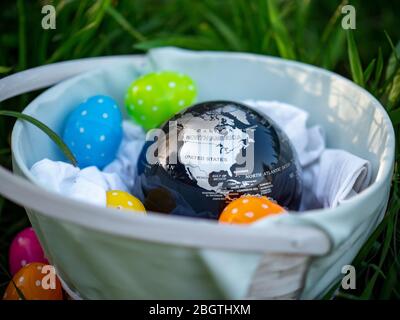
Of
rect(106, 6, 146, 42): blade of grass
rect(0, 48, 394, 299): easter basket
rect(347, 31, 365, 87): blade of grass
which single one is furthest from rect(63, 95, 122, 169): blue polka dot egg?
rect(347, 31, 365, 87): blade of grass

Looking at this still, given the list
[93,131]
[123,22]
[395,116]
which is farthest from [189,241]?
[123,22]

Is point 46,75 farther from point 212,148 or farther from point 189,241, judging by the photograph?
point 189,241

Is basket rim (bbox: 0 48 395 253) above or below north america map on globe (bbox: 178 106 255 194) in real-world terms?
above

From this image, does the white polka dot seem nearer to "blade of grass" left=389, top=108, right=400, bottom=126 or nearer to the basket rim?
the basket rim

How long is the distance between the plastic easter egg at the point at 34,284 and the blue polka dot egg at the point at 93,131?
29cm

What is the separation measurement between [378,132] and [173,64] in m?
0.59

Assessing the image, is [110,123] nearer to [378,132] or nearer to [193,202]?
[193,202]

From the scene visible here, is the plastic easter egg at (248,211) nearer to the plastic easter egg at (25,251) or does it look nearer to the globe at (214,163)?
the globe at (214,163)

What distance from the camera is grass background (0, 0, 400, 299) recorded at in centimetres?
126

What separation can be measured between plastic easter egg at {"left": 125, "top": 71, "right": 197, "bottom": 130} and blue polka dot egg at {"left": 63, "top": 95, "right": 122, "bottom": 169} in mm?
63

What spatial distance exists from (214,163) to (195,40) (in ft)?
2.49

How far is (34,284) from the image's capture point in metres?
1.19

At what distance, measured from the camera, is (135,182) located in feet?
4.45

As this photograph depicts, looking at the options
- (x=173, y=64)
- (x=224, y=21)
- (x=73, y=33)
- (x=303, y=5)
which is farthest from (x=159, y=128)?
(x=224, y=21)
